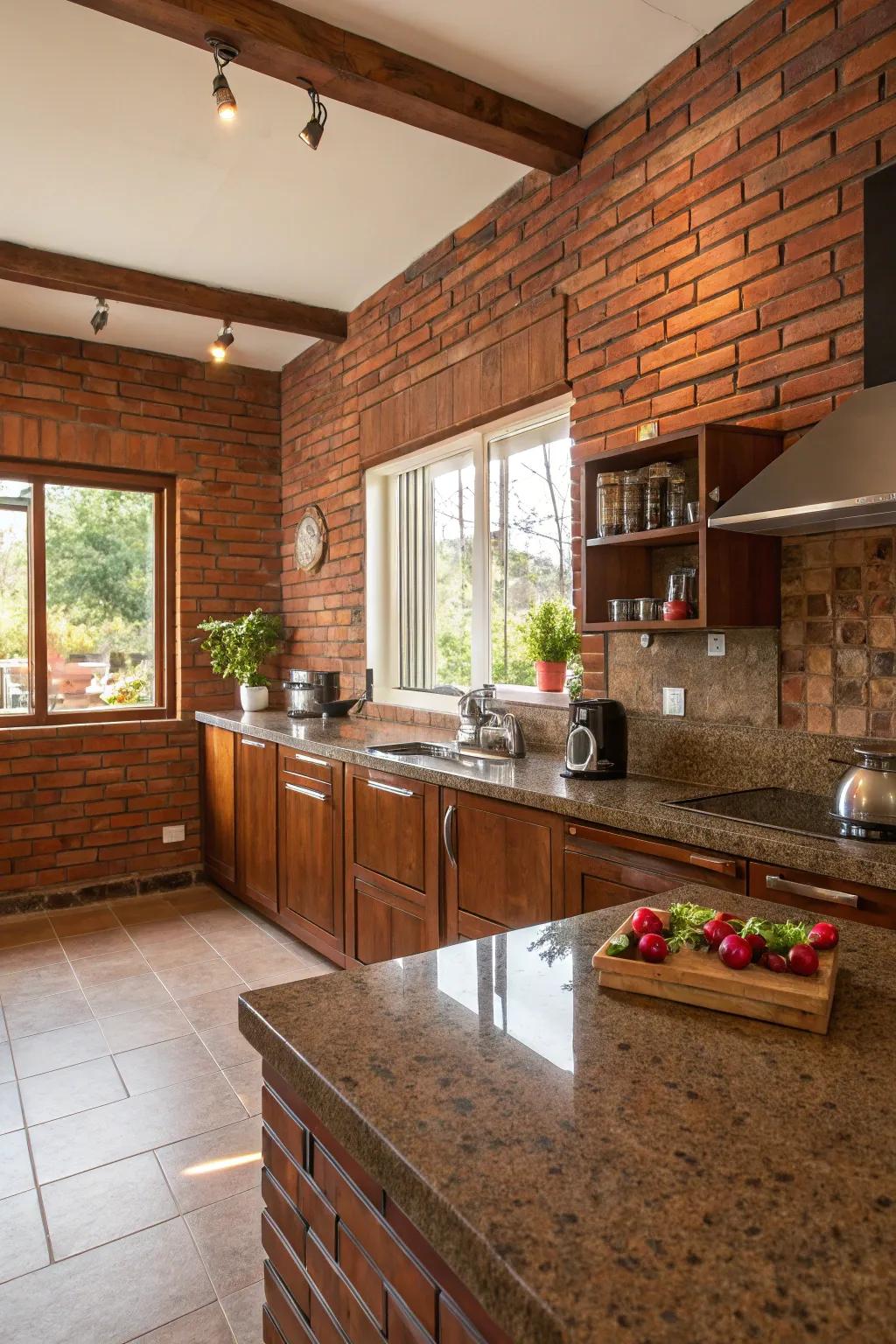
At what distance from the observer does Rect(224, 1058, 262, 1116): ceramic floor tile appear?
2.50 meters

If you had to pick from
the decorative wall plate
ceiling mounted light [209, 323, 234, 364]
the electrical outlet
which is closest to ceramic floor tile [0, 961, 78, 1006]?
the decorative wall plate

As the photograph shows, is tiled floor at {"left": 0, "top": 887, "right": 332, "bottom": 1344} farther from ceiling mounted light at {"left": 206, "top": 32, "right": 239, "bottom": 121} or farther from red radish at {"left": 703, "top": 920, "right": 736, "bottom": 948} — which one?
ceiling mounted light at {"left": 206, "top": 32, "right": 239, "bottom": 121}

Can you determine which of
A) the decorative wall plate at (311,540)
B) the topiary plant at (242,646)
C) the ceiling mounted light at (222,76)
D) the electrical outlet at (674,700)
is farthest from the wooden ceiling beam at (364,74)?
the topiary plant at (242,646)

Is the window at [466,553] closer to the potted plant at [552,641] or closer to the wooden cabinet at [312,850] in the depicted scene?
the potted plant at [552,641]

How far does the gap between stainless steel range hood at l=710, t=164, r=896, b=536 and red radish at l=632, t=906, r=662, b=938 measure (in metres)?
0.97

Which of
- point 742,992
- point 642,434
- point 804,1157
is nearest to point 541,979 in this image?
point 742,992

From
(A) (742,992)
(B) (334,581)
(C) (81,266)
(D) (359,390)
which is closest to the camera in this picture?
Result: (A) (742,992)

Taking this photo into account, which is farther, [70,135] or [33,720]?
[33,720]

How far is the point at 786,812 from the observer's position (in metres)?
2.03

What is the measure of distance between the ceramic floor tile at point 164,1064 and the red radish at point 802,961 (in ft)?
7.35

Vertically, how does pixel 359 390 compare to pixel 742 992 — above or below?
above

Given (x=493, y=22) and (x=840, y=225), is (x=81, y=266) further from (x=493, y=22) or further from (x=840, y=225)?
(x=840, y=225)

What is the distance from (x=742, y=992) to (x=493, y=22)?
2.63m

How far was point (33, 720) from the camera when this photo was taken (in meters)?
4.61
